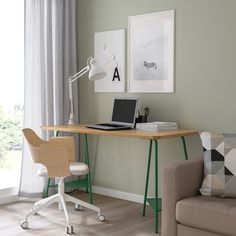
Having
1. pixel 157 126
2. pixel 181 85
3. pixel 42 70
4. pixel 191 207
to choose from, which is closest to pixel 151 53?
pixel 181 85

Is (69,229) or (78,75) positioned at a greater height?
(78,75)

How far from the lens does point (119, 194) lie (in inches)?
175

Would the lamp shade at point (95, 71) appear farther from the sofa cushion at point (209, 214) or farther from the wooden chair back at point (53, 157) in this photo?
the sofa cushion at point (209, 214)

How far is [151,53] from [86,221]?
167cm

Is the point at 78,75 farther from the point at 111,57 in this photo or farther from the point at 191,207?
the point at 191,207

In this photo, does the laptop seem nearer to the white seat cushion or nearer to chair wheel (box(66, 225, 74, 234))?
the white seat cushion

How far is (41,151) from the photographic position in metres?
3.44

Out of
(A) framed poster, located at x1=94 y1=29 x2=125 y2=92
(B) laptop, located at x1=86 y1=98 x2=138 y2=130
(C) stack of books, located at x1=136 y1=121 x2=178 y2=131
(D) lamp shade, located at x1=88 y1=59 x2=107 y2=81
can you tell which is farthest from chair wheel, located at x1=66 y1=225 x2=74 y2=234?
(A) framed poster, located at x1=94 y1=29 x2=125 y2=92

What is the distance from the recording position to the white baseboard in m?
4.28

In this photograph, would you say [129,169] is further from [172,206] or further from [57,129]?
[172,206]

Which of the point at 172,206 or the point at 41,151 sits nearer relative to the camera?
the point at 172,206

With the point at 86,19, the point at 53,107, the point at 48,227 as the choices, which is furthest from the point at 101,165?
the point at 86,19

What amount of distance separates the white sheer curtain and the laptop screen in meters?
0.66

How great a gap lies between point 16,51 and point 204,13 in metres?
1.92
